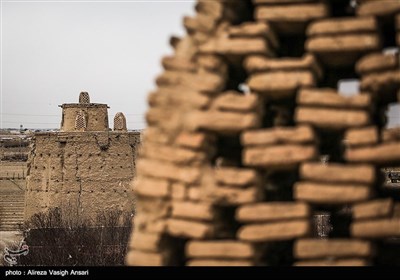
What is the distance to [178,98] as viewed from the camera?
4.50m

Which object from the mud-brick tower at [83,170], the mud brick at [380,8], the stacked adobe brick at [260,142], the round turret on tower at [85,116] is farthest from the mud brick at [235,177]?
the round turret on tower at [85,116]

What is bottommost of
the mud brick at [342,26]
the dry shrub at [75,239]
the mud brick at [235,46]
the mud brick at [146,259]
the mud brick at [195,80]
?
the mud brick at [146,259]

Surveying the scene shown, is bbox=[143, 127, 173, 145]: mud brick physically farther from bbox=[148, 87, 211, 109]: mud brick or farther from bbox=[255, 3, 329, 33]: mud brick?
bbox=[255, 3, 329, 33]: mud brick


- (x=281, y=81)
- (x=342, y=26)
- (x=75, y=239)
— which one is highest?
(x=75, y=239)

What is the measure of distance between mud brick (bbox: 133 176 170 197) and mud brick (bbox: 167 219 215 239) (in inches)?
6.4

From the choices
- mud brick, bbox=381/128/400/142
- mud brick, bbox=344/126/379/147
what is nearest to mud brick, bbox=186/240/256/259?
mud brick, bbox=344/126/379/147

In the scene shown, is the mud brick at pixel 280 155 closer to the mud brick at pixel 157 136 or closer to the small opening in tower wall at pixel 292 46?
the mud brick at pixel 157 136

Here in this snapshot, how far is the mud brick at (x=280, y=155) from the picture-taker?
428 cm

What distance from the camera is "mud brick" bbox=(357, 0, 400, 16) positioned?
4.35m

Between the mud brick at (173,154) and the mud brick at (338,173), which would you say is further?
the mud brick at (173,154)

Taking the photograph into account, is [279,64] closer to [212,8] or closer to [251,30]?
[251,30]

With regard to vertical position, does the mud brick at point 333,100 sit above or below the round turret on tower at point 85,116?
below

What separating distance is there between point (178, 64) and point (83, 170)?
38.6 metres

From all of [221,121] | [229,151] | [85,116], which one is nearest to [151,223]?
[221,121]
